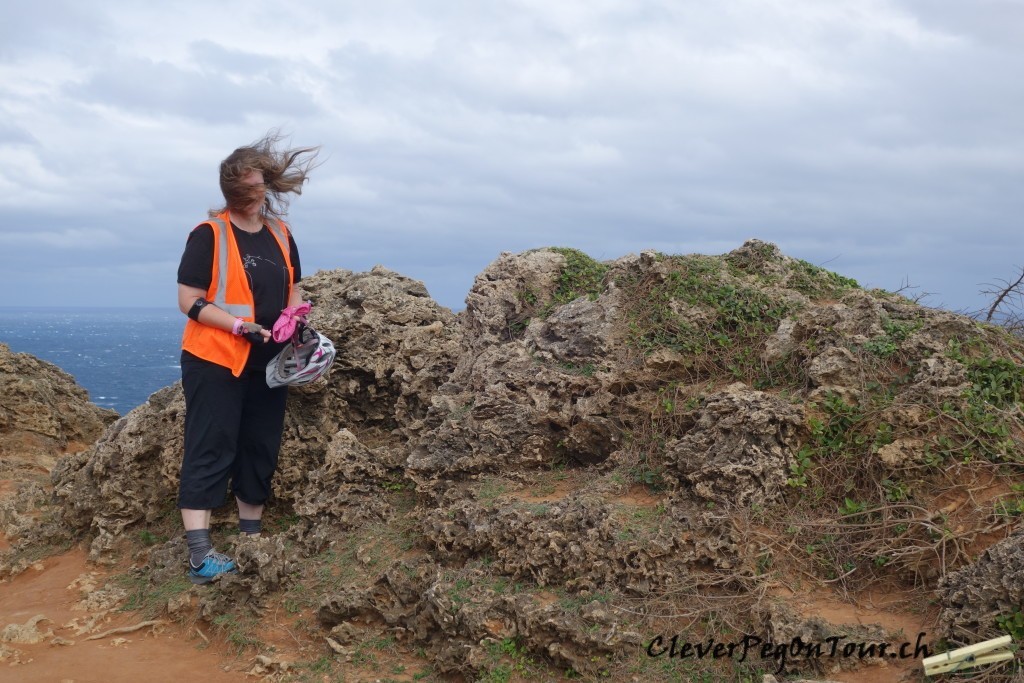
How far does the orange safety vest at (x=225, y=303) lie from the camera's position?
621 cm

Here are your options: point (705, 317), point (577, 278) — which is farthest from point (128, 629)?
point (705, 317)

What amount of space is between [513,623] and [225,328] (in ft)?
9.38

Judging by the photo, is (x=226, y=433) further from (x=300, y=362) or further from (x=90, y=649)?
(x=90, y=649)

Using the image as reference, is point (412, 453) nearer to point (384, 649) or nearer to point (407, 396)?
point (407, 396)

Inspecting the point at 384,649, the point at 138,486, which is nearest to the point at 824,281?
the point at 384,649

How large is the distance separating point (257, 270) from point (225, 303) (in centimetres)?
34

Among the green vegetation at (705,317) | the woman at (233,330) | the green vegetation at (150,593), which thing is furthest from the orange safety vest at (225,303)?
the green vegetation at (705,317)

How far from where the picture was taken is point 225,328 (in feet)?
20.2

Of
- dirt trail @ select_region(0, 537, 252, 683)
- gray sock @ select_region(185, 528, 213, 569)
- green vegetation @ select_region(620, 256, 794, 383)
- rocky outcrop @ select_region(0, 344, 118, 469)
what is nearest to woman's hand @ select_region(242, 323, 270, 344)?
gray sock @ select_region(185, 528, 213, 569)

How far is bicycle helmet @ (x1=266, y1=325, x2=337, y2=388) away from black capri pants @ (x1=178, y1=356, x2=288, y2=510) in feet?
0.78

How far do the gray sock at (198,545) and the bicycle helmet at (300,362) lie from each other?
4.13ft

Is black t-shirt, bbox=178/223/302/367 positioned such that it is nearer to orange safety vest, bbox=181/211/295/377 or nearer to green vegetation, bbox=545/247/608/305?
orange safety vest, bbox=181/211/295/377

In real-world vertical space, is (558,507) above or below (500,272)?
below

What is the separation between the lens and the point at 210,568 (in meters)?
6.47
